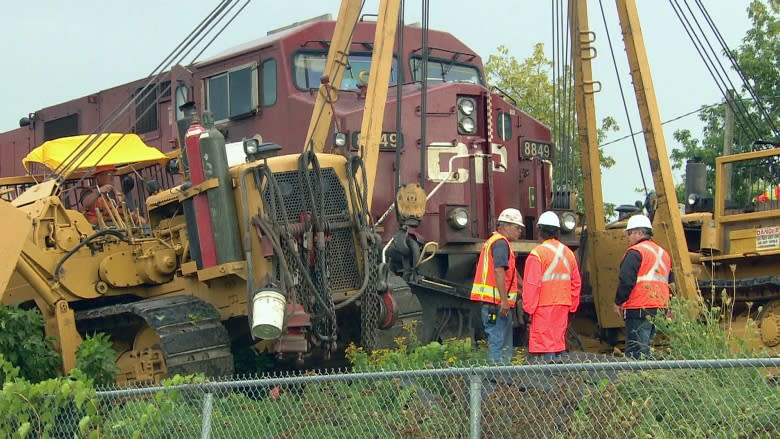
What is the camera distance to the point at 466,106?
1373 centimetres

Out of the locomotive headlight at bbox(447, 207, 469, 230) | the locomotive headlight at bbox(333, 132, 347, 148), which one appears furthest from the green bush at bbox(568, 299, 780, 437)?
the locomotive headlight at bbox(447, 207, 469, 230)

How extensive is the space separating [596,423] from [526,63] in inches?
961

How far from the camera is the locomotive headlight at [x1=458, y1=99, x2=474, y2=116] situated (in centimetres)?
1369

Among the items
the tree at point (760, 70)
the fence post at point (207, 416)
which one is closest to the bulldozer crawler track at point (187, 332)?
the fence post at point (207, 416)

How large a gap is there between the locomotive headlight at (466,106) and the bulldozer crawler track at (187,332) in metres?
4.15

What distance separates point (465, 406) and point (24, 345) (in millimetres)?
4486

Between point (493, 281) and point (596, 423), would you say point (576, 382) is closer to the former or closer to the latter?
point (596, 423)

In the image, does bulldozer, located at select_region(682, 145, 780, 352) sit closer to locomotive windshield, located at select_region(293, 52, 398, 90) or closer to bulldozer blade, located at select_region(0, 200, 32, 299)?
locomotive windshield, located at select_region(293, 52, 398, 90)

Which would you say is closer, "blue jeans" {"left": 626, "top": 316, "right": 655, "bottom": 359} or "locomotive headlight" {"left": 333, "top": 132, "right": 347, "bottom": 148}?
"blue jeans" {"left": 626, "top": 316, "right": 655, "bottom": 359}

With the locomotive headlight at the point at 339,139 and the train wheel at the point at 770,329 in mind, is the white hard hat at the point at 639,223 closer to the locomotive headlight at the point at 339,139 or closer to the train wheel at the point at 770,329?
the train wheel at the point at 770,329

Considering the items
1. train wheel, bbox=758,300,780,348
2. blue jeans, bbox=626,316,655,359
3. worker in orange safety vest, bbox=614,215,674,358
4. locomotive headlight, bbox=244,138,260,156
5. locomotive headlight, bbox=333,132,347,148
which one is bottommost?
train wheel, bbox=758,300,780,348

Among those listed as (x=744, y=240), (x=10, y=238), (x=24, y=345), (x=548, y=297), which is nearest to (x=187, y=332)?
(x=24, y=345)

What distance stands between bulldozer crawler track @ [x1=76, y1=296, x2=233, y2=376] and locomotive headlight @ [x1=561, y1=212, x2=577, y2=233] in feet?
15.7

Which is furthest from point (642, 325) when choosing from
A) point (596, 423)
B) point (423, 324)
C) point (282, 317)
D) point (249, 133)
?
point (249, 133)
